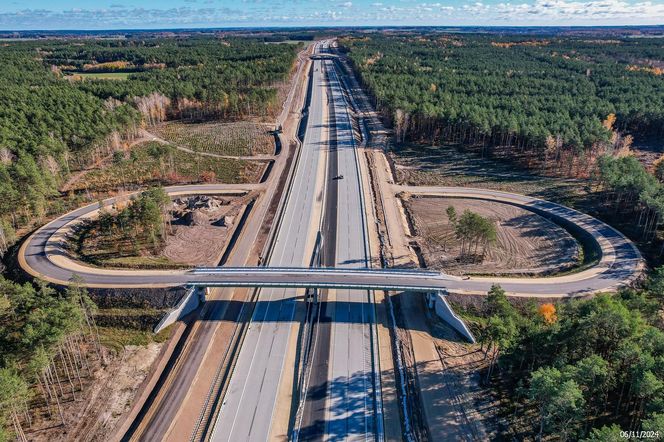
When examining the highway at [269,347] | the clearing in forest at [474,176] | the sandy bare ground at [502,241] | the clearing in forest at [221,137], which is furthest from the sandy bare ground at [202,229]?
the clearing in forest at [474,176]

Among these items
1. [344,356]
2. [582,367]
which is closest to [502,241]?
[344,356]

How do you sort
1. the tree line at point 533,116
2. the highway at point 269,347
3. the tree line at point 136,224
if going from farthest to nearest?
the tree line at point 533,116
the tree line at point 136,224
the highway at point 269,347

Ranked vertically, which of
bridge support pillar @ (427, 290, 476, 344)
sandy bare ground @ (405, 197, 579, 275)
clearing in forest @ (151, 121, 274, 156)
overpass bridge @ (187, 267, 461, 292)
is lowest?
bridge support pillar @ (427, 290, 476, 344)

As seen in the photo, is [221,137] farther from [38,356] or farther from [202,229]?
[38,356]

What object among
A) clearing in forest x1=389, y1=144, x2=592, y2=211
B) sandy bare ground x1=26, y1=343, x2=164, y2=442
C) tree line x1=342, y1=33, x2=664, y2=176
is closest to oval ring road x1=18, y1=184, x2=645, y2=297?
sandy bare ground x1=26, y1=343, x2=164, y2=442

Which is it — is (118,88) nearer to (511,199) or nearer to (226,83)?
(226,83)

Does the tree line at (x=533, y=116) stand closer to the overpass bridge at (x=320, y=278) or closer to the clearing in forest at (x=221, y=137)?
the clearing in forest at (x=221, y=137)

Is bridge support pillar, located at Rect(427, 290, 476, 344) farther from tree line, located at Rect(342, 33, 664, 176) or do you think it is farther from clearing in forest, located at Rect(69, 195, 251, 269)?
tree line, located at Rect(342, 33, 664, 176)
